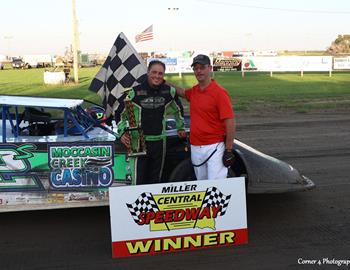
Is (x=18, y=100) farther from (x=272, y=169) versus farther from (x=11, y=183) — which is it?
(x=272, y=169)

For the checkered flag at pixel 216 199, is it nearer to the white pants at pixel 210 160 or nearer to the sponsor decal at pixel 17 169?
the white pants at pixel 210 160

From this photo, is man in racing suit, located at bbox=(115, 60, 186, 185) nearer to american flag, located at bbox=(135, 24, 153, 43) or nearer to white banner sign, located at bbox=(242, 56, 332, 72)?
white banner sign, located at bbox=(242, 56, 332, 72)

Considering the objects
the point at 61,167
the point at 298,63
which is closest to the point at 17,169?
the point at 61,167

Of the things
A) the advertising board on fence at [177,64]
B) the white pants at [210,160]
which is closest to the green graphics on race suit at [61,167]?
the white pants at [210,160]

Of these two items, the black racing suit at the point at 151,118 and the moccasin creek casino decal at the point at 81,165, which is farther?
the moccasin creek casino decal at the point at 81,165

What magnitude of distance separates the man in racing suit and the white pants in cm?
33

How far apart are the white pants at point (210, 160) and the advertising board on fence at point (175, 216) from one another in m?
0.16

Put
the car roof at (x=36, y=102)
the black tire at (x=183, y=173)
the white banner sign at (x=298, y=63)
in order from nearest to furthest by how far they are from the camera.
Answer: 1. the car roof at (x=36, y=102)
2. the black tire at (x=183, y=173)
3. the white banner sign at (x=298, y=63)

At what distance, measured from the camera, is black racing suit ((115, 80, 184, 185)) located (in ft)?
12.8

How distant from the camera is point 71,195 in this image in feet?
14.1

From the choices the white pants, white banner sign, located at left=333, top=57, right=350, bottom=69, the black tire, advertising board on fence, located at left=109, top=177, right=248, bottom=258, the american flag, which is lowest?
advertising board on fence, located at left=109, top=177, right=248, bottom=258

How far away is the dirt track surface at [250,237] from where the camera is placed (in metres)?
3.63

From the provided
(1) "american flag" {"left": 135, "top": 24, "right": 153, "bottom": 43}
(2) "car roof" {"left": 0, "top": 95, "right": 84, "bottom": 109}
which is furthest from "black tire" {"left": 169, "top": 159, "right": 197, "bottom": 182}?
(1) "american flag" {"left": 135, "top": 24, "right": 153, "bottom": 43}

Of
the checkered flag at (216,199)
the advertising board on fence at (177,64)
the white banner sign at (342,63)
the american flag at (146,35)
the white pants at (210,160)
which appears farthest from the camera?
the american flag at (146,35)
